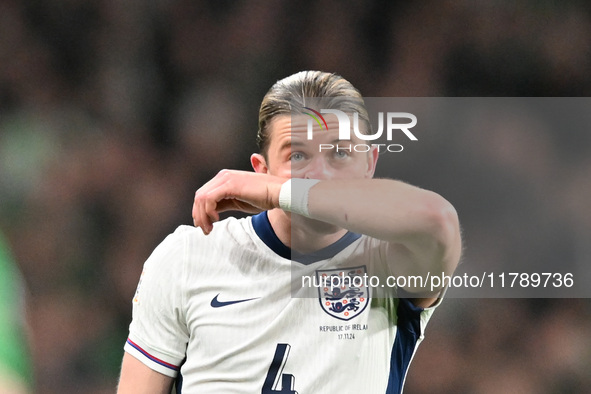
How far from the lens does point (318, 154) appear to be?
1.56 metres

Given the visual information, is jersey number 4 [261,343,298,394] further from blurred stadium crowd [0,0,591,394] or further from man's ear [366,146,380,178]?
blurred stadium crowd [0,0,591,394]

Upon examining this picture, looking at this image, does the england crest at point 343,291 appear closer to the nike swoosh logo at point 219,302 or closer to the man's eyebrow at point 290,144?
the nike swoosh logo at point 219,302

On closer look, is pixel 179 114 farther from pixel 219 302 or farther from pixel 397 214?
pixel 397 214

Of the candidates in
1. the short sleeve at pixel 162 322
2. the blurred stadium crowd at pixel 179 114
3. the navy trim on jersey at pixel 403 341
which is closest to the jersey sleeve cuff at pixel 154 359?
the short sleeve at pixel 162 322

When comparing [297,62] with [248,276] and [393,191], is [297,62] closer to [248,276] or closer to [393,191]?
[248,276]

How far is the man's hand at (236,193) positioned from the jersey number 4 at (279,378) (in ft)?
1.05

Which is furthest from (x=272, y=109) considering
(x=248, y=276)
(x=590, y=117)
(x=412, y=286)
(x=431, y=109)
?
(x=590, y=117)

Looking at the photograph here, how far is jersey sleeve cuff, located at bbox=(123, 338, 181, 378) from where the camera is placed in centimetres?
158

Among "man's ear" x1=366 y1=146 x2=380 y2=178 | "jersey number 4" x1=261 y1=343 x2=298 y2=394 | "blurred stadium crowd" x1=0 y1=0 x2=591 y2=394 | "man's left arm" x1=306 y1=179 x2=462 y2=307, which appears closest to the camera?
"man's left arm" x1=306 y1=179 x2=462 y2=307

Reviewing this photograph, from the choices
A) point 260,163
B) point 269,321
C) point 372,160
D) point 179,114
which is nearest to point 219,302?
point 269,321

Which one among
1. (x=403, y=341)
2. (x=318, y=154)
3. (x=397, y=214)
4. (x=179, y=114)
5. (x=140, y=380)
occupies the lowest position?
(x=140, y=380)

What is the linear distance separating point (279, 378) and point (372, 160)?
524 mm

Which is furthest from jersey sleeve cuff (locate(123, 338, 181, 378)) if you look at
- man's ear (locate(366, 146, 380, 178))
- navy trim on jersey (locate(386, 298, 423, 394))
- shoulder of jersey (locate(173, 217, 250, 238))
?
man's ear (locate(366, 146, 380, 178))

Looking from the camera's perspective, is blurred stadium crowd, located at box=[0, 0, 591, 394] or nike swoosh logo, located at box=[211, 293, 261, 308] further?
blurred stadium crowd, located at box=[0, 0, 591, 394]
